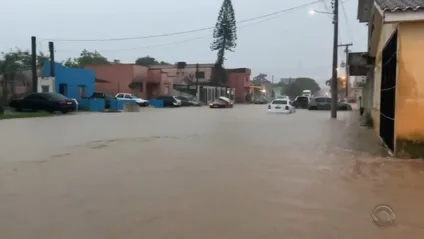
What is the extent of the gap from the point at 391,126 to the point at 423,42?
2.10 m

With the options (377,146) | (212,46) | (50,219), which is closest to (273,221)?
(50,219)

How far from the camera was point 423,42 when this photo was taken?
9438mm

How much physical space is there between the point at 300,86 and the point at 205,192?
10962 centimetres

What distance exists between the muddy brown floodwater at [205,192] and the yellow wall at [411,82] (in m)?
0.80

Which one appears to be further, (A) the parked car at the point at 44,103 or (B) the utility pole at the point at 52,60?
(B) the utility pole at the point at 52,60

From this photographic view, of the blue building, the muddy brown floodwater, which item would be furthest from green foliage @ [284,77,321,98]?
the muddy brown floodwater

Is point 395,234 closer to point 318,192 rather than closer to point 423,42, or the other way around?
point 318,192

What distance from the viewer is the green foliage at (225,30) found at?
76750mm

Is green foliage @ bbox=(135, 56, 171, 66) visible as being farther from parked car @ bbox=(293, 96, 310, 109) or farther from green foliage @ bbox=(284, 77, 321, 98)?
parked car @ bbox=(293, 96, 310, 109)

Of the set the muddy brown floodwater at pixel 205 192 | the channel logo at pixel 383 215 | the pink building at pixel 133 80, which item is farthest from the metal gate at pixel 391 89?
the pink building at pixel 133 80

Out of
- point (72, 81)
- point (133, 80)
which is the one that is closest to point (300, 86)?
point (133, 80)

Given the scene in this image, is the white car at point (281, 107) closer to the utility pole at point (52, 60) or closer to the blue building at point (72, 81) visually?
the blue building at point (72, 81)

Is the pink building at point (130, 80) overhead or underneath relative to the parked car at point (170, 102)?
overhead

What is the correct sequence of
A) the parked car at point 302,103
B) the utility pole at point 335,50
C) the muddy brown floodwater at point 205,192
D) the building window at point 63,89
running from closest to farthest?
1. the muddy brown floodwater at point 205,192
2. the utility pole at point 335,50
3. the building window at point 63,89
4. the parked car at point 302,103
